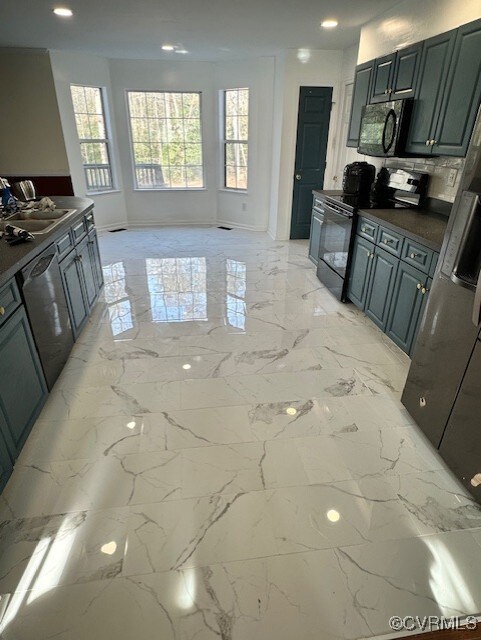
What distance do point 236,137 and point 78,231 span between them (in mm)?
3963

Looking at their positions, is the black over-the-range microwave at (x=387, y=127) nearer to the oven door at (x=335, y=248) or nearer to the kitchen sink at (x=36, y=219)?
the oven door at (x=335, y=248)

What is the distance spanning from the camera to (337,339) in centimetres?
305

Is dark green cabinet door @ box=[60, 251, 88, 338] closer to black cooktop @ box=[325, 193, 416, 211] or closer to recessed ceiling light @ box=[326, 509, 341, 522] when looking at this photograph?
recessed ceiling light @ box=[326, 509, 341, 522]

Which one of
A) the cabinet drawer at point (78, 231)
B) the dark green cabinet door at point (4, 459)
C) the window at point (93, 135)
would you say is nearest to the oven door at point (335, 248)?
the cabinet drawer at point (78, 231)

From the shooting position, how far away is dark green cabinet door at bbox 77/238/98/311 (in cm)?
305

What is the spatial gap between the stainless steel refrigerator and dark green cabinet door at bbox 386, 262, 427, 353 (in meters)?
0.54

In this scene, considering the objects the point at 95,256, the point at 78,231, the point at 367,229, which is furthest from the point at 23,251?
the point at 367,229

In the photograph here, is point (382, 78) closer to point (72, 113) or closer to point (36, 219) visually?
point (36, 219)

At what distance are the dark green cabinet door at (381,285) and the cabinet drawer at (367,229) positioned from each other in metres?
0.13

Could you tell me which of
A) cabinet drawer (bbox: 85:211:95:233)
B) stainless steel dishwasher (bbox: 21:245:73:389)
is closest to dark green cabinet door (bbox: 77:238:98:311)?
cabinet drawer (bbox: 85:211:95:233)

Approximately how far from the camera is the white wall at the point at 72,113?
500 cm

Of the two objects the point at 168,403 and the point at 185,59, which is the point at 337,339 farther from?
the point at 185,59

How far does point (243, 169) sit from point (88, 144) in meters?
2.41

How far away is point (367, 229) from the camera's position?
3.07 m
